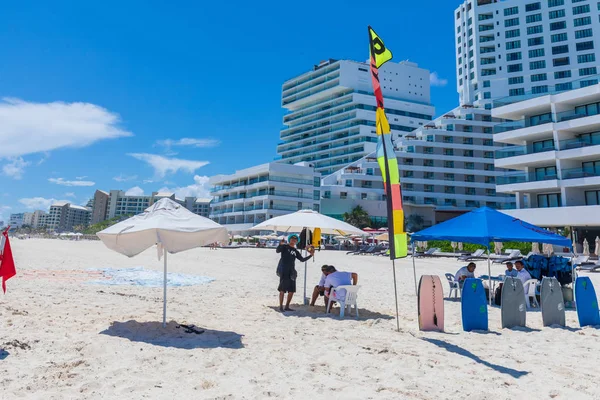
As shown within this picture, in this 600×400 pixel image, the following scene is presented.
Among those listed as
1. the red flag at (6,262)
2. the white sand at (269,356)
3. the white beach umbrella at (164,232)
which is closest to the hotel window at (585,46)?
the white sand at (269,356)

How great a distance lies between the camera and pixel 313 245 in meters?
9.87

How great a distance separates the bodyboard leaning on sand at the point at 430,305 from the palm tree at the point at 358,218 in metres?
52.2

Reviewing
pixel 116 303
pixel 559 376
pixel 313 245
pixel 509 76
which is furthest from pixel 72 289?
pixel 509 76

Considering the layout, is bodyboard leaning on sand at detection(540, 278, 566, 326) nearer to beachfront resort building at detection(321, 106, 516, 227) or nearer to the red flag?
the red flag

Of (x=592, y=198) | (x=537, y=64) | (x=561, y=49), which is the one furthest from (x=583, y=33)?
(x=592, y=198)

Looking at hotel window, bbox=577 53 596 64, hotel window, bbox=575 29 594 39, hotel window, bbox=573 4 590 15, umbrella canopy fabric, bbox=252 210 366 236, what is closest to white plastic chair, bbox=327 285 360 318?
umbrella canopy fabric, bbox=252 210 366 236

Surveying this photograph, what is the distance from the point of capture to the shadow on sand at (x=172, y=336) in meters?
5.97

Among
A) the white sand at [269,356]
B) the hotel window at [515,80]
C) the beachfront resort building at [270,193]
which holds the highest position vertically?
the hotel window at [515,80]

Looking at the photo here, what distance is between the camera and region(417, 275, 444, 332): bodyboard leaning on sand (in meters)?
7.23

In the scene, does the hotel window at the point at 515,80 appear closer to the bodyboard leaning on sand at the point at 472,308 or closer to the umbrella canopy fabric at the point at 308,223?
the umbrella canopy fabric at the point at 308,223

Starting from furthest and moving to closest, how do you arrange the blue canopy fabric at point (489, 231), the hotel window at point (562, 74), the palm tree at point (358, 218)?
the hotel window at point (562, 74) < the palm tree at point (358, 218) < the blue canopy fabric at point (489, 231)

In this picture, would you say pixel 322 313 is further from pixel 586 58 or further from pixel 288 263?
pixel 586 58

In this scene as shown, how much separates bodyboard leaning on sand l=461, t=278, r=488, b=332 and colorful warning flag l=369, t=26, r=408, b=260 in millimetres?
1524

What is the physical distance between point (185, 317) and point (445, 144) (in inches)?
2579
